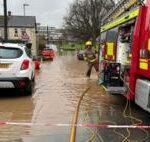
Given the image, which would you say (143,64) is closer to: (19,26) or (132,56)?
(132,56)

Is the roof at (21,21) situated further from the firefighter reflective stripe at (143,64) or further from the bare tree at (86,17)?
the firefighter reflective stripe at (143,64)

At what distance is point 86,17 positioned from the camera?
7156cm

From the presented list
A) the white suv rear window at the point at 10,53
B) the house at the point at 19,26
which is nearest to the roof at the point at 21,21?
the house at the point at 19,26

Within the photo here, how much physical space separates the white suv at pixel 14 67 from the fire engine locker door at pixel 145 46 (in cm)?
465

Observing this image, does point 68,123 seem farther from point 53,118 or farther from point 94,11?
point 94,11

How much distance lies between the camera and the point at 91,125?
8.51 m

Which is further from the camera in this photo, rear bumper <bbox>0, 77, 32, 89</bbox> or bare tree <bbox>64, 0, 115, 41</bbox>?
bare tree <bbox>64, 0, 115, 41</bbox>

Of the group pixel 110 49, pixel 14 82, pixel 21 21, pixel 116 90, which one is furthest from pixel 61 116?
pixel 21 21

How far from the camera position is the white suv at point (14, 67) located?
1232cm

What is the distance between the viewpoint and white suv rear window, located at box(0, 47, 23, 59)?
12508 millimetres

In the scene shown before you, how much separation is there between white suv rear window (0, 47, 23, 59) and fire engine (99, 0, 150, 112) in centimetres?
269

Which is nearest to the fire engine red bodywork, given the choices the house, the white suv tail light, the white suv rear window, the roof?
the white suv tail light

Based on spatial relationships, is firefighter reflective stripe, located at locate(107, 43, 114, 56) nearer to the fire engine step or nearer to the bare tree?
the fire engine step

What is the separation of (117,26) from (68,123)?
13.2ft
